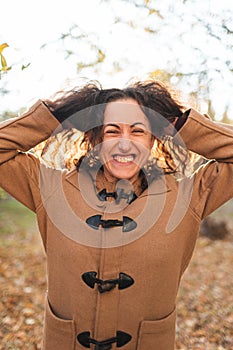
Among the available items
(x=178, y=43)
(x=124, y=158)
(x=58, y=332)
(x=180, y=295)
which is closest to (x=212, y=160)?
(x=124, y=158)

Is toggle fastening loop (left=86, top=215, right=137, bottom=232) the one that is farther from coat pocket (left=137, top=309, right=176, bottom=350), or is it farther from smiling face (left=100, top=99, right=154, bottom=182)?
coat pocket (left=137, top=309, right=176, bottom=350)

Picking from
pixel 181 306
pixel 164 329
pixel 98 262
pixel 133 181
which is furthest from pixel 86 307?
pixel 181 306

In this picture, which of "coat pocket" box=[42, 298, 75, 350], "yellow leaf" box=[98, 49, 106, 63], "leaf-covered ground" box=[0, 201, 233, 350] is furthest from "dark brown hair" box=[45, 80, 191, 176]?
"leaf-covered ground" box=[0, 201, 233, 350]

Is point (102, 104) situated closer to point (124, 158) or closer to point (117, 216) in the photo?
point (124, 158)

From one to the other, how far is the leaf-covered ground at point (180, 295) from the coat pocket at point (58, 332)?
2.10m

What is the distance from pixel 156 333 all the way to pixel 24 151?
40.8 inches

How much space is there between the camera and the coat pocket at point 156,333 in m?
2.07

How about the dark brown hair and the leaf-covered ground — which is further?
the leaf-covered ground

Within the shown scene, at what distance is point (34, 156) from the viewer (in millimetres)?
2166

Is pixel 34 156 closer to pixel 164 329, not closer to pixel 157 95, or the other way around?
pixel 157 95

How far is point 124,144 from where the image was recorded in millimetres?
2021

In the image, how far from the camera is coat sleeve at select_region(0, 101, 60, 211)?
81.7 inches

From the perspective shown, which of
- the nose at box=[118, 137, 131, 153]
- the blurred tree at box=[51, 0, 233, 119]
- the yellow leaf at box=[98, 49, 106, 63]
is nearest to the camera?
the nose at box=[118, 137, 131, 153]

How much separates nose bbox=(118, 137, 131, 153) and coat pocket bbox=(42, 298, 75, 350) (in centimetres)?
81
